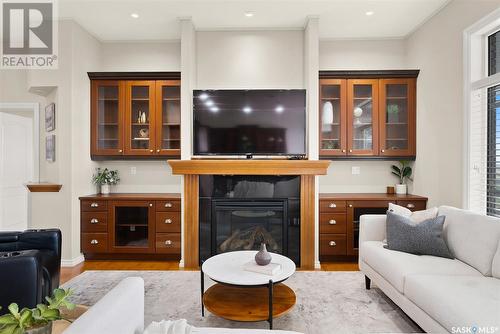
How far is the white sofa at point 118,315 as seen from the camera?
0.97 meters

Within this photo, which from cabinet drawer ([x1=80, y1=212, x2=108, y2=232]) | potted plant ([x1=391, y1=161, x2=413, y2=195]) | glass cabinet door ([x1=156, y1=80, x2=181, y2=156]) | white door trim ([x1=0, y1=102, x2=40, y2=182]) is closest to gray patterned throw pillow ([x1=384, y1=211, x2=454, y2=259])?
potted plant ([x1=391, y1=161, x2=413, y2=195])

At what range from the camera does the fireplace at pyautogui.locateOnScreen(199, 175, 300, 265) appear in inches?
140

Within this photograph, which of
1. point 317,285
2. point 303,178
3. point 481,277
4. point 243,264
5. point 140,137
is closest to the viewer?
point 481,277

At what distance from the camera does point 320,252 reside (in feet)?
12.1

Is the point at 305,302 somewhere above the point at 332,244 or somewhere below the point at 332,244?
below

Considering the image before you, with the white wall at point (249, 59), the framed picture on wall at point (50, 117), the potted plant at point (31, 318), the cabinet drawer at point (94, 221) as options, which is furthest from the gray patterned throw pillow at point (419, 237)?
the framed picture on wall at point (50, 117)

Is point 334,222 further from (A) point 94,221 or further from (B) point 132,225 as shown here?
(A) point 94,221

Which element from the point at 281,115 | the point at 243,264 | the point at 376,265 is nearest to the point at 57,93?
the point at 281,115

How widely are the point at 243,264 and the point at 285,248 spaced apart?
1.33 metres

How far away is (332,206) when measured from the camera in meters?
3.68

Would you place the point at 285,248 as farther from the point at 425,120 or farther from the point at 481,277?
the point at 425,120

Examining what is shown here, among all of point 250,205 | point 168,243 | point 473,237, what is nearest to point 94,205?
point 168,243

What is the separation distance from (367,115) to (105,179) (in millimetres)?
3769

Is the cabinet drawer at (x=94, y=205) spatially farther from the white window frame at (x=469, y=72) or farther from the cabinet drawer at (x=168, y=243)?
the white window frame at (x=469, y=72)
